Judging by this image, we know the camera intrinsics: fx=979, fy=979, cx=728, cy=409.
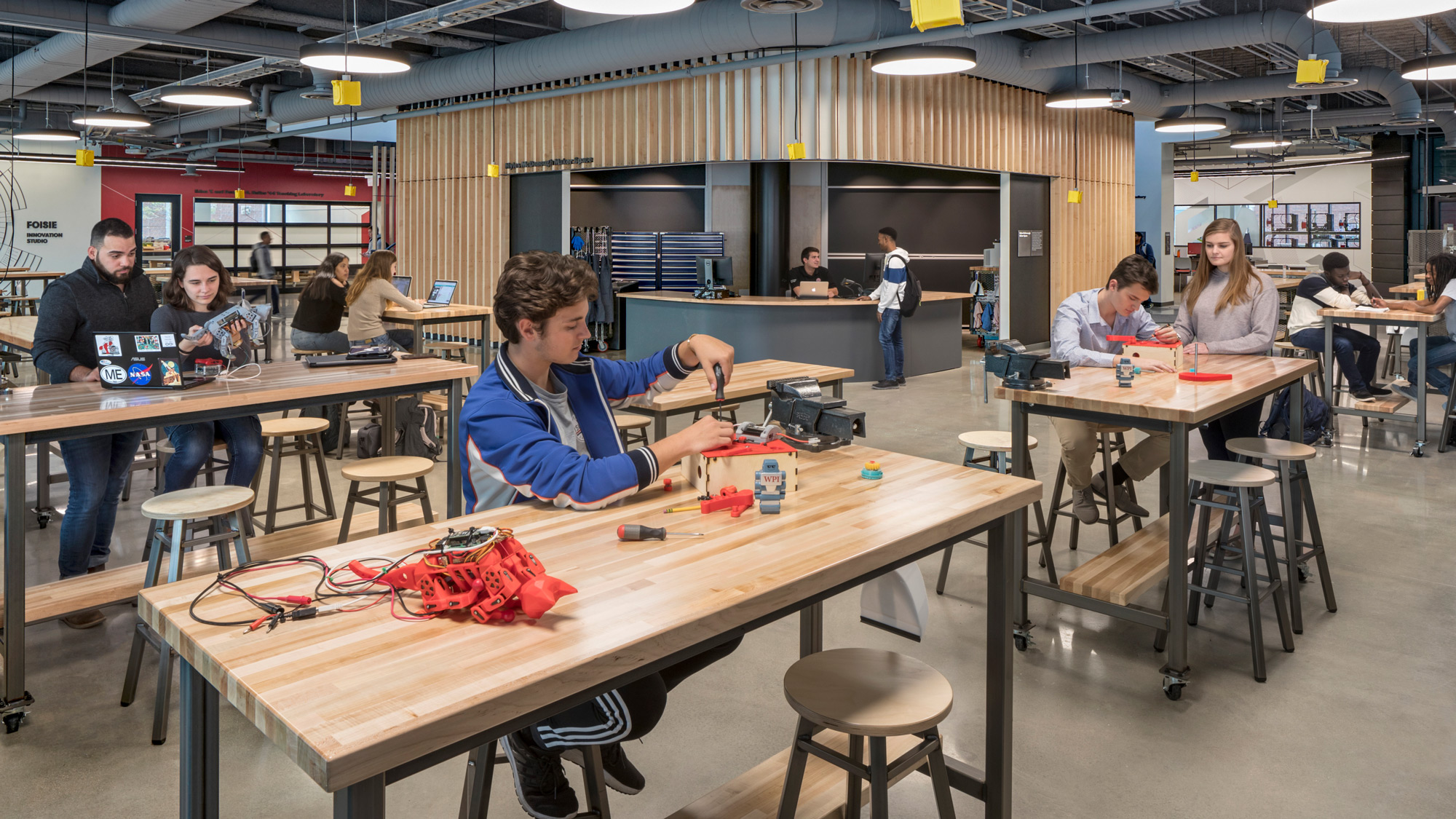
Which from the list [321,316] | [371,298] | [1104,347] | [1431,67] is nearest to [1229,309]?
[1104,347]

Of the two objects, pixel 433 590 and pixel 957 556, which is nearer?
pixel 433 590

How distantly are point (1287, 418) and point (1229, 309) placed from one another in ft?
3.31

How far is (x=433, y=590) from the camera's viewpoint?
5.12ft

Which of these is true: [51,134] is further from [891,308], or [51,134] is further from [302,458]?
[891,308]

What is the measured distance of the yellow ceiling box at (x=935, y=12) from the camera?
3.90 meters

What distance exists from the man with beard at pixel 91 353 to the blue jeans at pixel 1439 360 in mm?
8303

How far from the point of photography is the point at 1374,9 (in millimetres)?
4816

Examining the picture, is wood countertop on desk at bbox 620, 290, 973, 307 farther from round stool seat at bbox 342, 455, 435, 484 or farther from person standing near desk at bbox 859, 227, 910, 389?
round stool seat at bbox 342, 455, 435, 484

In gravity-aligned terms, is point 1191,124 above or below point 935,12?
above

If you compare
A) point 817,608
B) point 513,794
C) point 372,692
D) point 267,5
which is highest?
point 267,5

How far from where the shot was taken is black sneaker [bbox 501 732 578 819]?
1978 mm

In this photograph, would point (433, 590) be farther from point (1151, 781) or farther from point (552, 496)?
point (1151, 781)

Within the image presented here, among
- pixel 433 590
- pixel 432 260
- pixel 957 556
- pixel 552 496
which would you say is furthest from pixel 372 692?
pixel 432 260

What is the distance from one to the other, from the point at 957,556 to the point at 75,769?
11.6ft
